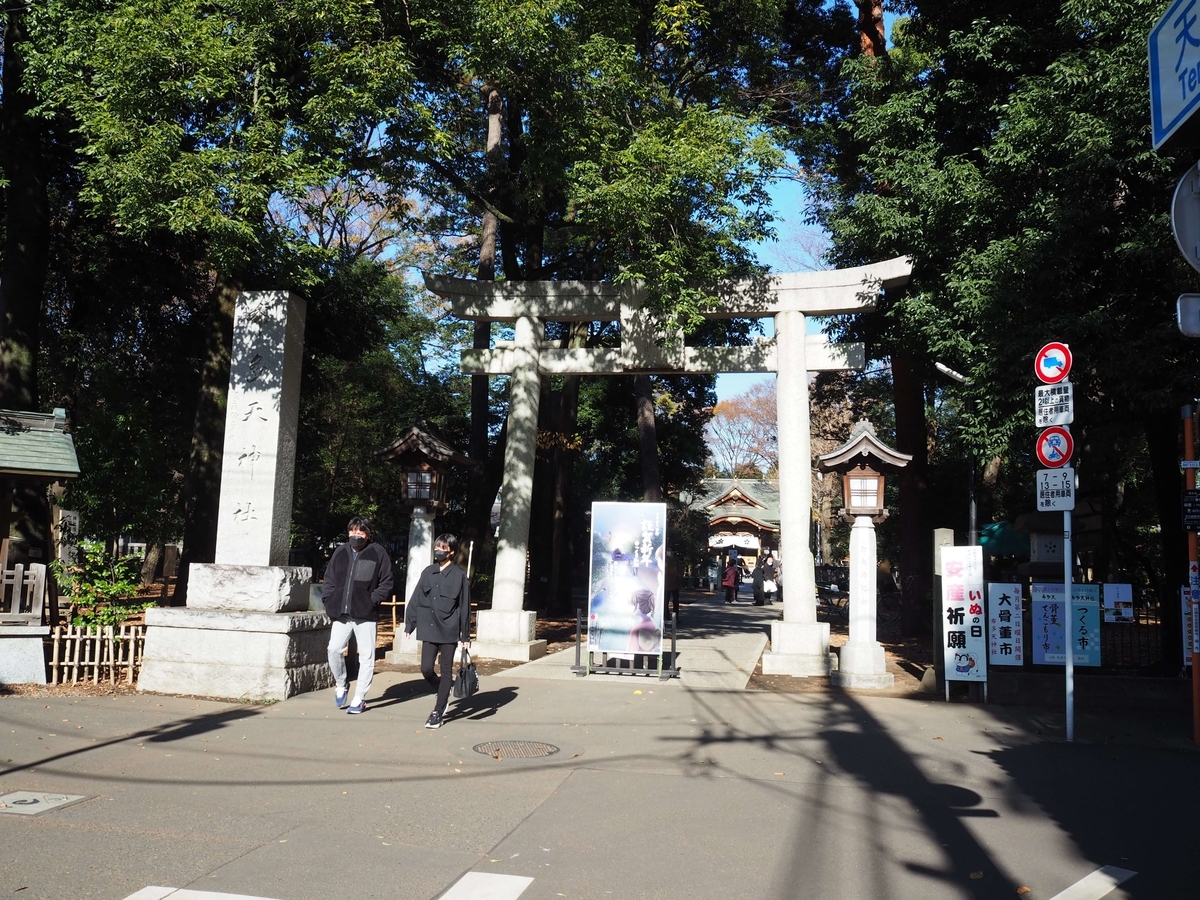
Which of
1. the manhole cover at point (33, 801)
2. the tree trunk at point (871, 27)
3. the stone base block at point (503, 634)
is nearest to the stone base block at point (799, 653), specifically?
the stone base block at point (503, 634)

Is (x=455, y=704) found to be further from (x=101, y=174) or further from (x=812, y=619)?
(x=101, y=174)

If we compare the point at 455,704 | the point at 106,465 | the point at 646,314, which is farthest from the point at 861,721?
the point at 106,465

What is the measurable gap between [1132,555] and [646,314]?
13859 mm

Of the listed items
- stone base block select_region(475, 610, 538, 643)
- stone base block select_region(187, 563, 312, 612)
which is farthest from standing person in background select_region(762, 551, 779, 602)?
stone base block select_region(187, 563, 312, 612)

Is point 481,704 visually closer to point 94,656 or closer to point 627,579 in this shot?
point 627,579

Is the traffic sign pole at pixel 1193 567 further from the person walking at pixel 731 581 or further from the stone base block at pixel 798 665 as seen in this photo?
the person walking at pixel 731 581

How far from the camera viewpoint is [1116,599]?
10242 millimetres

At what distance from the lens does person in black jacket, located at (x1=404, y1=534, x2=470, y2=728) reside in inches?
324

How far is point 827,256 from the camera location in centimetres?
1747

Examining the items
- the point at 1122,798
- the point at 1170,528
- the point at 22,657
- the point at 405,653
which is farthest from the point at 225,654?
the point at 1170,528

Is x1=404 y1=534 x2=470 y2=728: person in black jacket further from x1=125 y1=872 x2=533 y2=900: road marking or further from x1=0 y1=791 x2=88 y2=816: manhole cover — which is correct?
x1=125 y1=872 x2=533 y2=900: road marking

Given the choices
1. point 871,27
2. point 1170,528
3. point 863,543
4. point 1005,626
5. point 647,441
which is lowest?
point 1005,626

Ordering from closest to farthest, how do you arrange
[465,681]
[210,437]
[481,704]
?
[465,681], [481,704], [210,437]

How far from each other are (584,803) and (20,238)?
1150cm
